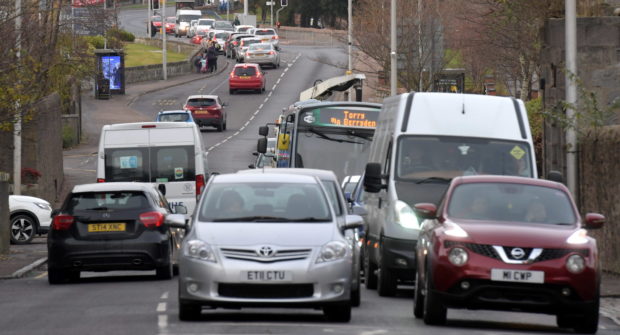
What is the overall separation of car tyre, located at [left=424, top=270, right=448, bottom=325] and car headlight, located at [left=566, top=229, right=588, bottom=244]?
1.41 metres

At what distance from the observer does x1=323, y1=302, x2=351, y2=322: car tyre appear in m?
14.4

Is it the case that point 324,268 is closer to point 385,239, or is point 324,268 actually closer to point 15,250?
point 385,239

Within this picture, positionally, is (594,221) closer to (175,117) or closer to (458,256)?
(458,256)

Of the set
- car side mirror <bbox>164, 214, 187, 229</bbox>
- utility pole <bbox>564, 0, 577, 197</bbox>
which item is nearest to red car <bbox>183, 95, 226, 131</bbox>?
utility pole <bbox>564, 0, 577, 197</bbox>

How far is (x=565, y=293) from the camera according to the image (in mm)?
14070

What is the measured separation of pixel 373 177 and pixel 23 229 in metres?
17.9

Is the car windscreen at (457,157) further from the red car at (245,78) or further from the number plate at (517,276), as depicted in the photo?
the red car at (245,78)

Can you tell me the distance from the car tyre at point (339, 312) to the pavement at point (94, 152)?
12.0ft

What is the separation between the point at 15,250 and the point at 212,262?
18.3m

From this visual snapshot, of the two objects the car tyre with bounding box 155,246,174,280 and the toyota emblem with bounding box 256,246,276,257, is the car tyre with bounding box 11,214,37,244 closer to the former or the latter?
the car tyre with bounding box 155,246,174,280

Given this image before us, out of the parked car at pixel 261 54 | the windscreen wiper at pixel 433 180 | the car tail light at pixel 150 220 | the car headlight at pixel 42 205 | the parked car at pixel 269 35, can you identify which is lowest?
the car headlight at pixel 42 205

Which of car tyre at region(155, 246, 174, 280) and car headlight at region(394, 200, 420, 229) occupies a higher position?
car headlight at region(394, 200, 420, 229)

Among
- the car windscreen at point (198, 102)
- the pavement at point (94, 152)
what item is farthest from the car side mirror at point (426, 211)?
the car windscreen at point (198, 102)

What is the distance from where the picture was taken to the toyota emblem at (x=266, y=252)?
14.1m
